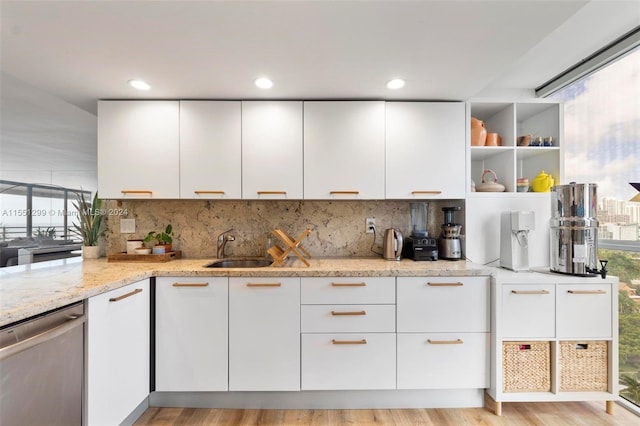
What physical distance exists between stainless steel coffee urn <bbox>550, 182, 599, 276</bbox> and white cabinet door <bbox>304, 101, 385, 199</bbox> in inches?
49.5

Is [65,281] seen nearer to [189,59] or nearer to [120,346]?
[120,346]

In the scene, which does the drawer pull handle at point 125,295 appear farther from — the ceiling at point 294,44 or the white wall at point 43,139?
the ceiling at point 294,44

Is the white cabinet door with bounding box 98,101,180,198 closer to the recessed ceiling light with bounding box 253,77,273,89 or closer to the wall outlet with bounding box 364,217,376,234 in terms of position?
the recessed ceiling light with bounding box 253,77,273,89

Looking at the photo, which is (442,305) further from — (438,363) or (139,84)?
(139,84)

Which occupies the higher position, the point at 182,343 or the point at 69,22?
the point at 69,22

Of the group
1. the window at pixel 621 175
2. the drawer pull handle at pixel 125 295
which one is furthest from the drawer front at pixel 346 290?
the window at pixel 621 175

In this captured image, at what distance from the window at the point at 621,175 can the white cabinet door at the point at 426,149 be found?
95cm

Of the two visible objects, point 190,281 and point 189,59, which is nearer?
point 189,59

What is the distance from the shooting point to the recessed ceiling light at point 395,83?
1.93 metres

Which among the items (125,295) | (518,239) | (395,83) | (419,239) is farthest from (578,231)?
(125,295)

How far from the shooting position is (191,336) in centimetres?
186

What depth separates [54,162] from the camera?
5.92 feet

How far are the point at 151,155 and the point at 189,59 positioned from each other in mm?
882

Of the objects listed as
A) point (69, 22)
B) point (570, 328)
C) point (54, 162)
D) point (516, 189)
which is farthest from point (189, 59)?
point (570, 328)
